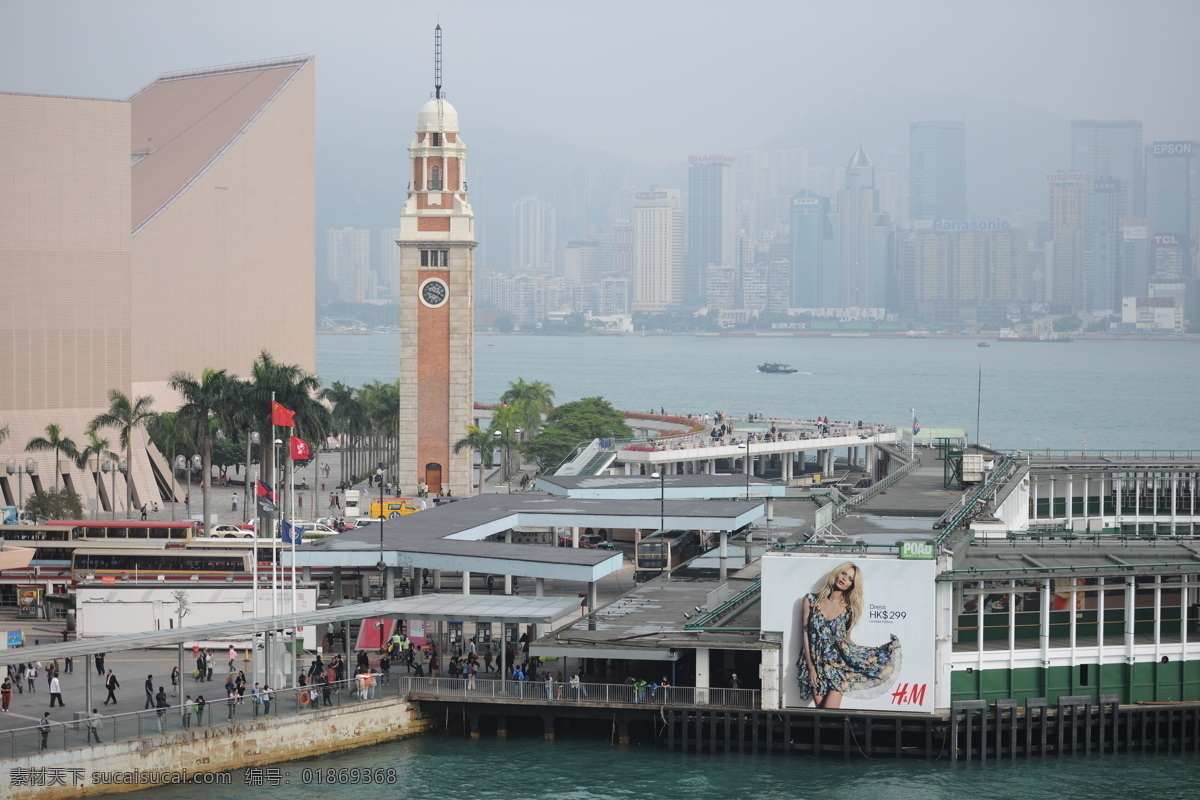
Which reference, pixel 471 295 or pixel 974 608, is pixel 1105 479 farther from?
pixel 471 295

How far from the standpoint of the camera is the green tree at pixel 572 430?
102625mm

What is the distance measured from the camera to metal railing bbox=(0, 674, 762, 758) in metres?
38.0

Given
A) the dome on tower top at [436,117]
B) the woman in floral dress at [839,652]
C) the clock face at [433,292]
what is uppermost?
the dome on tower top at [436,117]

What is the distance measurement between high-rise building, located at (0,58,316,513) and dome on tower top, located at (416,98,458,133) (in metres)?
20.8

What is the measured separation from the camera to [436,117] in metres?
85.3

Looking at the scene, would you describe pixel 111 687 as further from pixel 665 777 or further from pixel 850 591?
pixel 850 591

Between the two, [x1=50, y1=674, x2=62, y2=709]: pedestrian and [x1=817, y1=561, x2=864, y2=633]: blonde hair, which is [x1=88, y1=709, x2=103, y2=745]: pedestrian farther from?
[x1=817, y1=561, x2=864, y2=633]: blonde hair

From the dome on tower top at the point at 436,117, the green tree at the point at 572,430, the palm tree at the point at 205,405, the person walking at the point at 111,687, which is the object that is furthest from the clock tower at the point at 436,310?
the person walking at the point at 111,687

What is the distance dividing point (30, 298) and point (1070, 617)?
221 ft

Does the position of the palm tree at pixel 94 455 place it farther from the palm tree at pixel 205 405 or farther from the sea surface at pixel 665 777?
the sea surface at pixel 665 777

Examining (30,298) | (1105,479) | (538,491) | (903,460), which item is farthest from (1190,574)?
(30,298)

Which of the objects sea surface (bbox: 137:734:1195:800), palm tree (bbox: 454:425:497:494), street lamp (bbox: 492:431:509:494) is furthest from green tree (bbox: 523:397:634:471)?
sea surface (bbox: 137:734:1195:800)

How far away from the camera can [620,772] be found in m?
40.0

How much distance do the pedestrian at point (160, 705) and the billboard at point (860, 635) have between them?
14.0 meters
